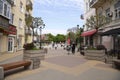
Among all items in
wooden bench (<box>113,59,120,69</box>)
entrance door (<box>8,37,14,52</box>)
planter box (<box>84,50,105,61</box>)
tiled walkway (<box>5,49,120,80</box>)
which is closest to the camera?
tiled walkway (<box>5,49,120,80</box>)

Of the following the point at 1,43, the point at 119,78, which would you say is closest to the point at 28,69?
the point at 119,78

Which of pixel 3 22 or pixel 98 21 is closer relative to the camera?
pixel 3 22

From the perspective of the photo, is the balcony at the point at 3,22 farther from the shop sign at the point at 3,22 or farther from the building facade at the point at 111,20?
the building facade at the point at 111,20

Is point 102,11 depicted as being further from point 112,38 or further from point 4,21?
point 4,21

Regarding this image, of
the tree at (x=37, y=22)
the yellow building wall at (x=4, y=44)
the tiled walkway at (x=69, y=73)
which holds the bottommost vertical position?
the tiled walkway at (x=69, y=73)

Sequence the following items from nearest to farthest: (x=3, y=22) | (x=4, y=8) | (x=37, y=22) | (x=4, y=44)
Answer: (x=3, y=22) → (x=4, y=8) → (x=4, y=44) → (x=37, y=22)

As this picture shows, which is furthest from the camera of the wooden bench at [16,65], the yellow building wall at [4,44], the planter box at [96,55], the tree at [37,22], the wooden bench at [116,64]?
the tree at [37,22]

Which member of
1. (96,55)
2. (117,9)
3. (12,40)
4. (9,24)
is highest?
(117,9)

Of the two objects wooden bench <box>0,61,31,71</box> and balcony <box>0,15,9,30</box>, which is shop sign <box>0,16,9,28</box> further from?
wooden bench <box>0,61,31,71</box>

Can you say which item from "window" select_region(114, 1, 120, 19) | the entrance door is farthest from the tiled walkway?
the entrance door

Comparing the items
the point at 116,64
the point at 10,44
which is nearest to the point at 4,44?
the point at 10,44

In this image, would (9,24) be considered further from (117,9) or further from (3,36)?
(117,9)

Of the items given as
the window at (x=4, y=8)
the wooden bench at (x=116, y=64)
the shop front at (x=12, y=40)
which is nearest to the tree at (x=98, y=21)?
the wooden bench at (x=116, y=64)

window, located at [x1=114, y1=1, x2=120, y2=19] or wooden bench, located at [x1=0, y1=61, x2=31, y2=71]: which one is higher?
window, located at [x1=114, y1=1, x2=120, y2=19]
